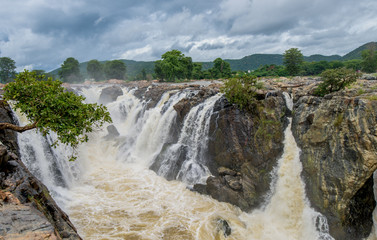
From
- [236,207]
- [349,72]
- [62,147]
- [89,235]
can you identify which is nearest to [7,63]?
[62,147]

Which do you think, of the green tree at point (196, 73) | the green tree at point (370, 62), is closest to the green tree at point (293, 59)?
the green tree at point (370, 62)

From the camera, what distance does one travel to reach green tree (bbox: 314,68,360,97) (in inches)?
553

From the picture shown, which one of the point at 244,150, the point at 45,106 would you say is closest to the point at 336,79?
the point at 244,150

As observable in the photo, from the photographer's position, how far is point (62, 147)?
703 inches

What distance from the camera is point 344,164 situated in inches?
405

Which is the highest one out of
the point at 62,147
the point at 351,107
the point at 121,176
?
the point at 351,107

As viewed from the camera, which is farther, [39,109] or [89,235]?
[89,235]

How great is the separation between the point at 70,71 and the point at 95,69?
8509 millimetres

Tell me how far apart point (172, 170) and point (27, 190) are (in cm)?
1056

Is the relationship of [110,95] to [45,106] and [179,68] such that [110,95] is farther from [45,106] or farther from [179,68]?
[45,106]

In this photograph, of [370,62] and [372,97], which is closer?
[372,97]

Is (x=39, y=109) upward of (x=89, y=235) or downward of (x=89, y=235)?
upward

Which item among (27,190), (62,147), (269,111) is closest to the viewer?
(27,190)

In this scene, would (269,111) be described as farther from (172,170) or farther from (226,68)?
(226,68)
